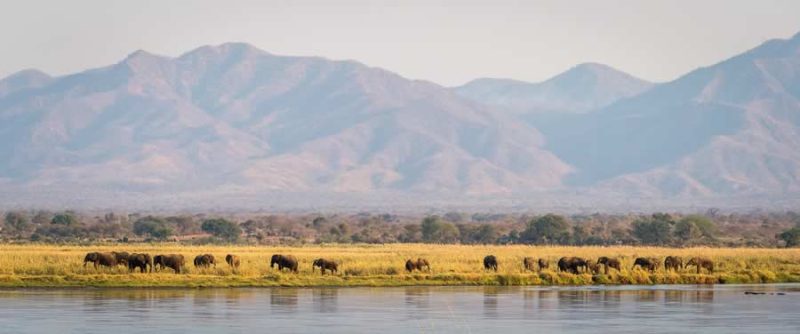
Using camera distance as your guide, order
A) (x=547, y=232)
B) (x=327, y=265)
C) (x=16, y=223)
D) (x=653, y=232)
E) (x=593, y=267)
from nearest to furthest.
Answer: (x=327, y=265) < (x=593, y=267) < (x=547, y=232) < (x=653, y=232) < (x=16, y=223)

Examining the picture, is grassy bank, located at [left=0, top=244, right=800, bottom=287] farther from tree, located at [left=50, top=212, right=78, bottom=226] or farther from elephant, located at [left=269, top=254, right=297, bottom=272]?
tree, located at [left=50, top=212, right=78, bottom=226]

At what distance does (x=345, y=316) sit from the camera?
136ft

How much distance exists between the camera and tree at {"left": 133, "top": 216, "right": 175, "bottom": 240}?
10362cm

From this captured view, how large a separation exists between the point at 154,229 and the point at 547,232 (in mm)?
26021

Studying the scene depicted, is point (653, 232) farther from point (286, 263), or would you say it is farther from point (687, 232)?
point (286, 263)

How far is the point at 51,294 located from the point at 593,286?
60.9 feet

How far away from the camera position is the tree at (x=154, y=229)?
103625 mm

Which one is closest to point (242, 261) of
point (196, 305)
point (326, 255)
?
point (326, 255)

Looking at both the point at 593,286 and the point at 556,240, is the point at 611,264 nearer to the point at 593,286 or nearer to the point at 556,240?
the point at 593,286

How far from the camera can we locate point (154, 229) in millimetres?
107188

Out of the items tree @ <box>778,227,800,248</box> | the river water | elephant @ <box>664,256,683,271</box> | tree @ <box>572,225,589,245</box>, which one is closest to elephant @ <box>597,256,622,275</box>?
elephant @ <box>664,256,683,271</box>

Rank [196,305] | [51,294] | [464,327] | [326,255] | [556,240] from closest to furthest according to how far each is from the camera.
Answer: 1. [464,327]
2. [196,305]
3. [51,294]
4. [326,255]
5. [556,240]

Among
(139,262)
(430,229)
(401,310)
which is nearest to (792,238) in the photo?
(430,229)

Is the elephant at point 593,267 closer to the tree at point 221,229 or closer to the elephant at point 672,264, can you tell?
the elephant at point 672,264
